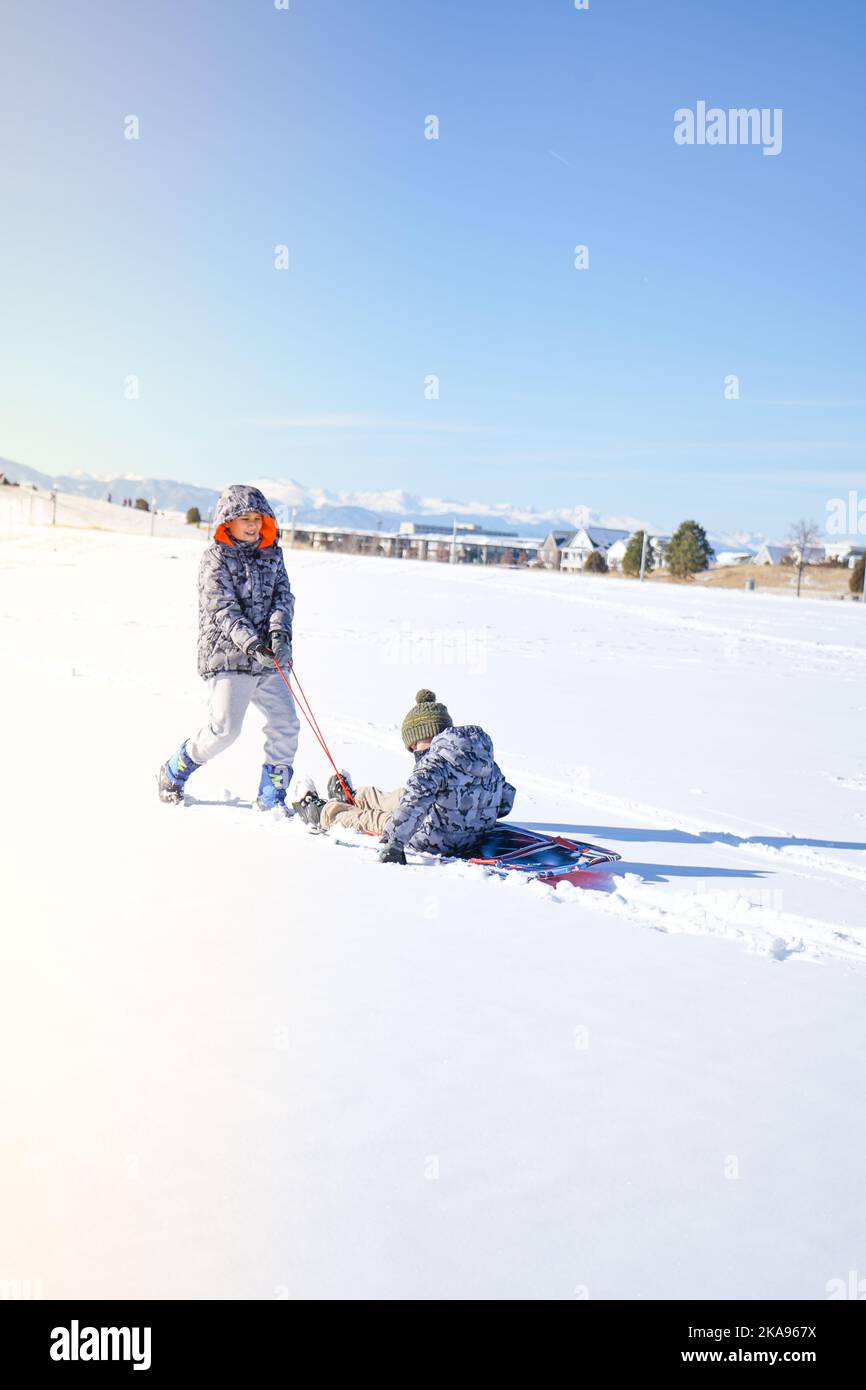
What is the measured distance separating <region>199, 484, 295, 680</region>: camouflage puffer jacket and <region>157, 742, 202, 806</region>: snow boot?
496 mm

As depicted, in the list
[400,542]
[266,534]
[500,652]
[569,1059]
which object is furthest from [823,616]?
[400,542]

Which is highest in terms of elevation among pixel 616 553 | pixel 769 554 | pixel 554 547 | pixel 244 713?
pixel 769 554

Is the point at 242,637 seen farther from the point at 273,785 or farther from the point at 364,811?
the point at 364,811

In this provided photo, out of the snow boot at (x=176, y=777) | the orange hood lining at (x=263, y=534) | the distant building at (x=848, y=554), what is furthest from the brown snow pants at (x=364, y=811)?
the distant building at (x=848, y=554)

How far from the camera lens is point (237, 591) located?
240 inches

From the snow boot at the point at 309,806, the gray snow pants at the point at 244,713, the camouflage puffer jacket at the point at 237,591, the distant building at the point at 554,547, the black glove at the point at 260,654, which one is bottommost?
the snow boot at the point at 309,806

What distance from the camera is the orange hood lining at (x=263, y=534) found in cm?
596

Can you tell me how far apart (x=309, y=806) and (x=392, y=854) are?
3.05 feet

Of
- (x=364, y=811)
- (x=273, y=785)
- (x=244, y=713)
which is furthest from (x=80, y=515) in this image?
(x=364, y=811)

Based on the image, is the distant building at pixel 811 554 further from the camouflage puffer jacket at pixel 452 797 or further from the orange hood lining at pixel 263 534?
the camouflage puffer jacket at pixel 452 797

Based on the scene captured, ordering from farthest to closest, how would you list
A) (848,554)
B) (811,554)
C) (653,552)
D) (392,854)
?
(848,554) → (811,554) → (653,552) → (392,854)

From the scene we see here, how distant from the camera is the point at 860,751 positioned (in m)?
10.0

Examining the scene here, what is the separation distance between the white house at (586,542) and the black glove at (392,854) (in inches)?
3870

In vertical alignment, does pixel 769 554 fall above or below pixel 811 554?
above
